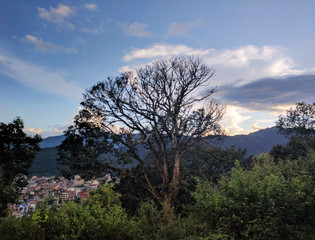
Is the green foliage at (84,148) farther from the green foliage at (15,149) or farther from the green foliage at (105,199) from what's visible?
the green foliage at (15,149)

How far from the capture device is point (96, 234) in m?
5.07

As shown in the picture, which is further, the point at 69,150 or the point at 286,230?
the point at 69,150

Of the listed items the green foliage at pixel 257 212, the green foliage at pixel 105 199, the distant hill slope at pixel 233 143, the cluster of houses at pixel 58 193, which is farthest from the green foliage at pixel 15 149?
the green foliage at pixel 257 212

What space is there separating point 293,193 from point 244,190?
1.41 m

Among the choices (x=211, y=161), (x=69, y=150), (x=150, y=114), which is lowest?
(x=211, y=161)

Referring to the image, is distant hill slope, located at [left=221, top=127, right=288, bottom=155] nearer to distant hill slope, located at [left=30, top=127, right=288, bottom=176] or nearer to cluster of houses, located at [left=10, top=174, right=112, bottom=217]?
distant hill slope, located at [left=30, top=127, right=288, bottom=176]

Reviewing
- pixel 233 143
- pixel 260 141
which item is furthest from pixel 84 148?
pixel 260 141

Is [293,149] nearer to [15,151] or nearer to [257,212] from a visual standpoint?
[257,212]

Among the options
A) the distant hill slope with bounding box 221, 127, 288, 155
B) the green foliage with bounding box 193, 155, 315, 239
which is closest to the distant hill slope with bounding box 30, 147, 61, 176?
the green foliage with bounding box 193, 155, 315, 239

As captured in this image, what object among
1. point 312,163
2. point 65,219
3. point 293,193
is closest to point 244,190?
point 293,193

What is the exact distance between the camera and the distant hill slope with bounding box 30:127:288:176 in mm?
59062

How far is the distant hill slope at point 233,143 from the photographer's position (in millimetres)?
59062

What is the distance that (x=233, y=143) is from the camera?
150 feet

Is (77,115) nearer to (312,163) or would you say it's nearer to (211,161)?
(312,163)
